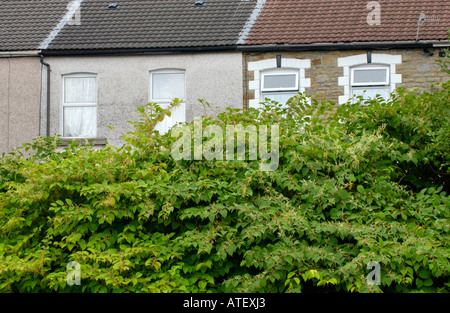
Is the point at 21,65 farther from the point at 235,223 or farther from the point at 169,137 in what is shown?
the point at 235,223

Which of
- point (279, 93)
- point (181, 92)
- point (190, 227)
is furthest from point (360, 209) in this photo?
point (181, 92)

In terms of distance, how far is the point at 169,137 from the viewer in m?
7.17

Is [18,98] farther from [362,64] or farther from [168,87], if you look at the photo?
[362,64]

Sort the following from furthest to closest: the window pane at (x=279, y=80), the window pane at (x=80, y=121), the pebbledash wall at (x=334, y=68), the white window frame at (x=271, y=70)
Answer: the window pane at (x=80, y=121) < the window pane at (x=279, y=80) < the white window frame at (x=271, y=70) < the pebbledash wall at (x=334, y=68)

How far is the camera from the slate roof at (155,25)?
14.2 m

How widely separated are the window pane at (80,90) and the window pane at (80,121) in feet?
0.80

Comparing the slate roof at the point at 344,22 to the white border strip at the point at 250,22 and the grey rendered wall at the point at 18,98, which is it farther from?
the grey rendered wall at the point at 18,98

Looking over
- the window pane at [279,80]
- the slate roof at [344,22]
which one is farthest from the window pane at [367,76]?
the window pane at [279,80]

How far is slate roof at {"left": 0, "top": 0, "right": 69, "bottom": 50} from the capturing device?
14500mm

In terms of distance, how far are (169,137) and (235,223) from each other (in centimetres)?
149

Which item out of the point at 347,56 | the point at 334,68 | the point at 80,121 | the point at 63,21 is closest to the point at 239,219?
the point at 334,68

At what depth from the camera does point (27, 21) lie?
1532cm

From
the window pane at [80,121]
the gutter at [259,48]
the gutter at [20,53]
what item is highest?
the gutter at [259,48]

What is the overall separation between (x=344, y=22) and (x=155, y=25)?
4.99 metres
